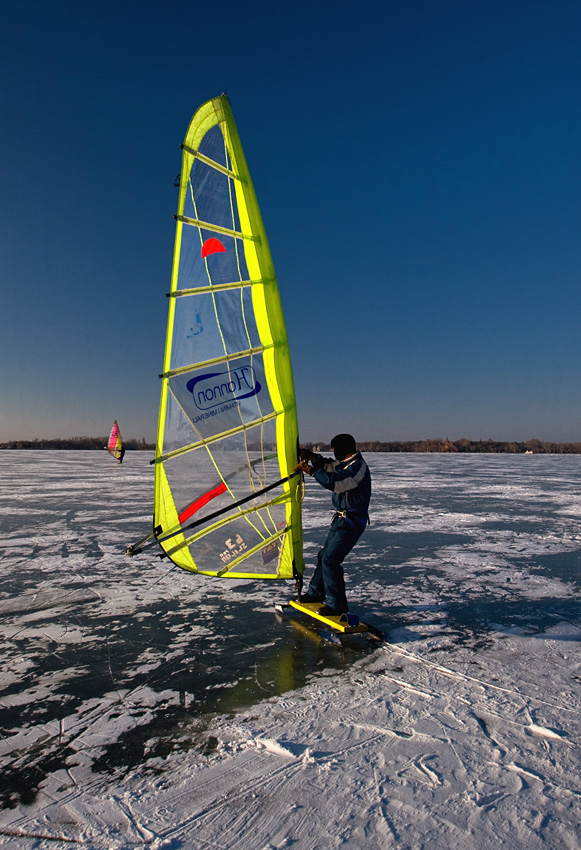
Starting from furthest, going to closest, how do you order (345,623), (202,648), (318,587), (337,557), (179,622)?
(318,587), (179,622), (337,557), (345,623), (202,648)

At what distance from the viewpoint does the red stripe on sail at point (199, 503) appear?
12.2 ft

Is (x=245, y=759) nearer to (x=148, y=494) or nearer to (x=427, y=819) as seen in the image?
(x=427, y=819)

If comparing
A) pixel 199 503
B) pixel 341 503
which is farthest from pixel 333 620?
pixel 199 503

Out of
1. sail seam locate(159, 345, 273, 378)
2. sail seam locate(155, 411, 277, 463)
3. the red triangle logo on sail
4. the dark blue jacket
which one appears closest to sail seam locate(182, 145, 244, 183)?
the red triangle logo on sail

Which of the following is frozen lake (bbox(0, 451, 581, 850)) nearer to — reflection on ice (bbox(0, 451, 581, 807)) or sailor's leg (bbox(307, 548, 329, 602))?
reflection on ice (bbox(0, 451, 581, 807))

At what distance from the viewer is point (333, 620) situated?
3408 millimetres

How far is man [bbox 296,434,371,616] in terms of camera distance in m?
3.45

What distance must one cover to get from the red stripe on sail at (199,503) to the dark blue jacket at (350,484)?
0.77 m

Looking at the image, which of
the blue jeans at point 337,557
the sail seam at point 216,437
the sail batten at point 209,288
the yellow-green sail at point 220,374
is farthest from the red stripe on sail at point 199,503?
the sail batten at point 209,288

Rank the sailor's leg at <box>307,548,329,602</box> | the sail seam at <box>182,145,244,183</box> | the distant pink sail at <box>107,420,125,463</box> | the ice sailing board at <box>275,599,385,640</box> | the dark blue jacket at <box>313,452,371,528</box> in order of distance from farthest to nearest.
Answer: the distant pink sail at <box>107,420,125,463</box> → the sailor's leg at <box>307,548,329,602</box> → the sail seam at <box>182,145,244,183</box> → the dark blue jacket at <box>313,452,371,528</box> → the ice sailing board at <box>275,599,385,640</box>

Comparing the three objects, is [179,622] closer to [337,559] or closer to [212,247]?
[337,559]

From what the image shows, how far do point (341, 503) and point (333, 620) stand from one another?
751 millimetres

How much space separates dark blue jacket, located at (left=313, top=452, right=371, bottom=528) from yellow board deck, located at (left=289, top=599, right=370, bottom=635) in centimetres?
62

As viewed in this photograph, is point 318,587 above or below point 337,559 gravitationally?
below
